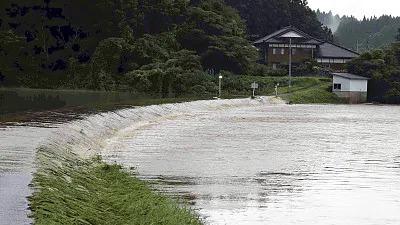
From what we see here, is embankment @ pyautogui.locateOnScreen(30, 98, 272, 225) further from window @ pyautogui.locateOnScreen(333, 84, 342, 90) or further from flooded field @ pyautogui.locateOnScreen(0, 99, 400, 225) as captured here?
window @ pyautogui.locateOnScreen(333, 84, 342, 90)

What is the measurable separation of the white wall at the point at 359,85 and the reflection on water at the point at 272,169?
39533 millimetres

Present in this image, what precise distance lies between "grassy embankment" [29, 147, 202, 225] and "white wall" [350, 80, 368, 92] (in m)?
60.4

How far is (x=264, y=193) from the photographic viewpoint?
567 inches

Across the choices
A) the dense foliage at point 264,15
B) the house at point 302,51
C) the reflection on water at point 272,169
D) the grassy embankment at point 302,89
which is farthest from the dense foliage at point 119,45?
the reflection on water at point 272,169

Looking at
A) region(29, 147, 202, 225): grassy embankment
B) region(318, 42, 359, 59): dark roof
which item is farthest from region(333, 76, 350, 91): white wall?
region(29, 147, 202, 225): grassy embankment

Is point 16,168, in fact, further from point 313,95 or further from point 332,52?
point 332,52

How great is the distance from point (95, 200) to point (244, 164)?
26.5 ft

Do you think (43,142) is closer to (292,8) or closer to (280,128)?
(280,128)

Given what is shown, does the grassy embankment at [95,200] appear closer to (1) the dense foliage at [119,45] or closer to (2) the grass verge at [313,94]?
(1) the dense foliage at [119,45]

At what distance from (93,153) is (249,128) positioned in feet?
46.5

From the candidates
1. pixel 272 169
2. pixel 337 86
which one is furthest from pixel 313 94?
pixel 272 169

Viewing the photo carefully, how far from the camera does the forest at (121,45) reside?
66938mm

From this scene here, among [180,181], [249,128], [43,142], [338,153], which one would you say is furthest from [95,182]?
[249,128]

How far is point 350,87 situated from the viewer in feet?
241
